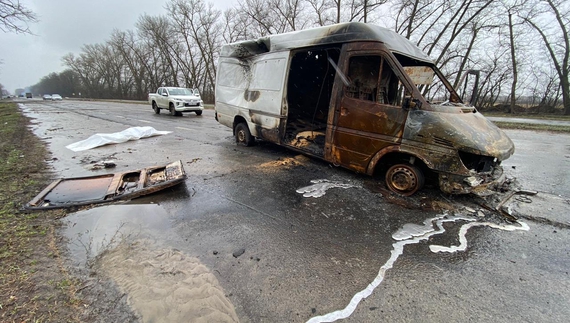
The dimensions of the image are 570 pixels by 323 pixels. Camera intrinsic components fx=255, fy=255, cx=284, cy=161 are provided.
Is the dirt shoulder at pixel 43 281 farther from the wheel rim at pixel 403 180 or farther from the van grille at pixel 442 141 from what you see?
the van grille at pixel 442 141

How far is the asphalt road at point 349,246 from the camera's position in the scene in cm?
202

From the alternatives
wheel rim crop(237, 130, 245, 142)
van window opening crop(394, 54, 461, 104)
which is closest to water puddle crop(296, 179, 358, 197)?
van window opening crop(394, 54, 461, 104)

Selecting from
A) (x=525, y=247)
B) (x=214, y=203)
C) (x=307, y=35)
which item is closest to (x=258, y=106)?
(x=307, y=35)

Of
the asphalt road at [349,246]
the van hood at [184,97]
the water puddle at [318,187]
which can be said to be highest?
the van hood at [184,97]

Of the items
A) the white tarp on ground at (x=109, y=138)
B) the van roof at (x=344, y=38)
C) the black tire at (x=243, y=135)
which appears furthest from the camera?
the white tarp on ground at (x=109, y=138)

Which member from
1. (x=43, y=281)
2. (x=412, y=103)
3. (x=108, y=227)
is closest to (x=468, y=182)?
(x=412, y=103)

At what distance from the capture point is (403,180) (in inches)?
158

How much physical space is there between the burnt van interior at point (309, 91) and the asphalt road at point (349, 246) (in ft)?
7.15

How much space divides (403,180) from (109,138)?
8221 millimetres

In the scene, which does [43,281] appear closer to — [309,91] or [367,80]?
[367,80]

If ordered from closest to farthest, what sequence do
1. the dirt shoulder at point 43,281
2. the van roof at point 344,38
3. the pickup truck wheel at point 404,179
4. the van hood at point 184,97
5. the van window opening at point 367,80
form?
the dirt shoulder at point 43,281, the pickup truck wheel at point 404,179, the van roof at point 344,38, the van window opening at point 367,80, the van hood at point 184,97

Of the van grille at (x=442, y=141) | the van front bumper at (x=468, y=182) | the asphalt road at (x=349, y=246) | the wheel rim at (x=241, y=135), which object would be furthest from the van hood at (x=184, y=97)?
the van front bumper at (x=468, y=182)

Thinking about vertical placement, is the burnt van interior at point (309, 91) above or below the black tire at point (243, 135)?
above

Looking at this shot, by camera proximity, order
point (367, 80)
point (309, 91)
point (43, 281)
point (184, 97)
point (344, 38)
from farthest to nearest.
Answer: point (184, 97), point (309, 91), point (367, 80), point (344, 38), point (43, 281)
